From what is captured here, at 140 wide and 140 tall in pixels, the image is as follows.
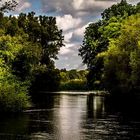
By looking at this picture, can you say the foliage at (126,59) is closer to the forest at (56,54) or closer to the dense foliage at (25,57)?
the forest at (56,54)

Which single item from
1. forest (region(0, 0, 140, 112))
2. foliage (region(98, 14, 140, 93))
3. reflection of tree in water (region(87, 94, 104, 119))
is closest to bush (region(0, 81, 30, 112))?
forest (region(0, 0, 140, 112))

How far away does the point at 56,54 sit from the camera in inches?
5950

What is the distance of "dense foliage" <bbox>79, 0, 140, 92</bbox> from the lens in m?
82.7

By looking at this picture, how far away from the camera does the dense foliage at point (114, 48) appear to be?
8266cm

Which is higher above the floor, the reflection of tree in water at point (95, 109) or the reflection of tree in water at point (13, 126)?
the reflection of tree in water at point (95, 109)

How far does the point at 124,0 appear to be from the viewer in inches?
5128

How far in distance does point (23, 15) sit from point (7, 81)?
8803 cm

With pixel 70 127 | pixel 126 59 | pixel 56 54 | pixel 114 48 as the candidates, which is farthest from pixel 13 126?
pixel 56 54

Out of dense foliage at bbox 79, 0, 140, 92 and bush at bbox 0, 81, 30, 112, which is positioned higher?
dense foliage at bbox 79, 0, 140, 92

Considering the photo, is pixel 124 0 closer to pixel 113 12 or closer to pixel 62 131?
pixel 113 12

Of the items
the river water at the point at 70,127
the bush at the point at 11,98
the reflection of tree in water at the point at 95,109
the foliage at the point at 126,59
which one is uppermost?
the foliage at the point at 126,59

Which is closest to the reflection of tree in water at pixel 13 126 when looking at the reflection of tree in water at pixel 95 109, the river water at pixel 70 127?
the river water at pixel 70 127

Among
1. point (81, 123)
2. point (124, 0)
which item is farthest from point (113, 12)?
point (81, 123)

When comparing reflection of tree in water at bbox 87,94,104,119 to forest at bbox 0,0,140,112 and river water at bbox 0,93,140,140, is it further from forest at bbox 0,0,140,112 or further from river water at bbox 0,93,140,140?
forest at bbox 0,0,140,112
